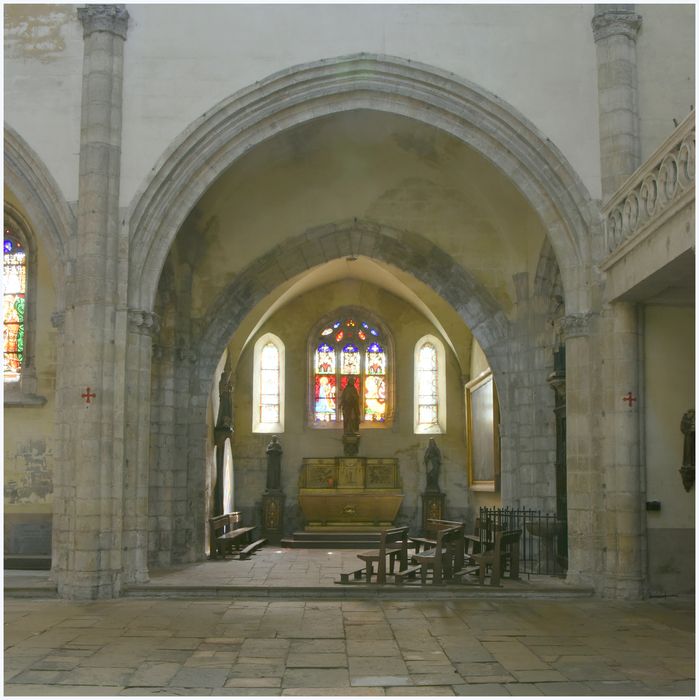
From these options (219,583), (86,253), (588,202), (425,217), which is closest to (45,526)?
(219,583)

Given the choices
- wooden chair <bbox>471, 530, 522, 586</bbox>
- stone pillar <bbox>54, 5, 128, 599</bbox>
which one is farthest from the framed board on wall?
stone pillar <bbox>54, 5, 128, 599</bbox>

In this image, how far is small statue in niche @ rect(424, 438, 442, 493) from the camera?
72.8ft

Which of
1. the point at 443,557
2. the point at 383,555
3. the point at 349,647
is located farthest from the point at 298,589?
the point at 349,647

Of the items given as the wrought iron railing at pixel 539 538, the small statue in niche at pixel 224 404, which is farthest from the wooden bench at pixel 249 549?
the wrought iron railing at pixel 539 538

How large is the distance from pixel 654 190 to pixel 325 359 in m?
13.7

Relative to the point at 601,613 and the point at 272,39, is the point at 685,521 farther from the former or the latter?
the point at 272,39

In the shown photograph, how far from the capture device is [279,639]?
9.16 meters

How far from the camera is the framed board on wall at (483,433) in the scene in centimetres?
1869

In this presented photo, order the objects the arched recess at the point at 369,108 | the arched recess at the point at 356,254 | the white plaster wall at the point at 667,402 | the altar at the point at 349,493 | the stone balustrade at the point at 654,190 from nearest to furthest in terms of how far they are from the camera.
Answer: the stone balustrade at the point at 654,190 → the white plaster wall at the point at 667,402 → the arched recess at the point at 369,108 → the arched recess at the point at 356,254 → the altar at the point at 349,493

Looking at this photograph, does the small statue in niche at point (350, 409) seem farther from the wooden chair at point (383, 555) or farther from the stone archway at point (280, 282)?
the wooden chair at point (383, 555)

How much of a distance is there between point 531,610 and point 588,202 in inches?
199

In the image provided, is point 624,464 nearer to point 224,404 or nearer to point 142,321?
point 142,321

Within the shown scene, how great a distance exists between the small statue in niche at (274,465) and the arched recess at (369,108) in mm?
9785

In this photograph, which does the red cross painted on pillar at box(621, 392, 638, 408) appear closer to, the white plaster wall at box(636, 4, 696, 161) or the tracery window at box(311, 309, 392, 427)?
the white plaster wall at box(636, 4, 696, 161)
